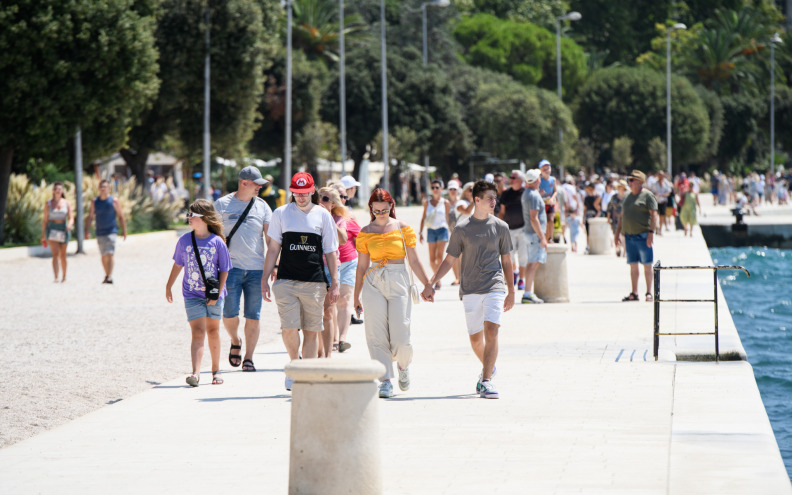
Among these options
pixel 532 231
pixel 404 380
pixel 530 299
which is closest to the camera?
pixel 404 380

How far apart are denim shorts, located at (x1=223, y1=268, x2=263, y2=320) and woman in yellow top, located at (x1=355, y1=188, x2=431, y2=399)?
1.28 metres

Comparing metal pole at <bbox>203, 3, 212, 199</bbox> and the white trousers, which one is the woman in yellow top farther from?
metal pole at <bbox>203, 3, 212, 199</bbox>

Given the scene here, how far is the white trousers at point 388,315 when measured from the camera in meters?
8.67

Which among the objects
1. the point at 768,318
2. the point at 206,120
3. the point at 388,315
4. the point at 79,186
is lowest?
the point at 768,318

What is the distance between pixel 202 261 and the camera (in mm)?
9125

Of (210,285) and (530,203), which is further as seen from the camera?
(530,203)

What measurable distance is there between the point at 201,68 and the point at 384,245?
30.2m

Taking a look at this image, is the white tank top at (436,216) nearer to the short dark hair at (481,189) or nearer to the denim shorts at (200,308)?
the denim shorts at (200,308)

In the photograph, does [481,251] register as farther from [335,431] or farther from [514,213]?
[514,213]

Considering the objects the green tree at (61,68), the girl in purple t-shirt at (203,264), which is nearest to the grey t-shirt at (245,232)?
the girl in purple t-shirt at (203,264)

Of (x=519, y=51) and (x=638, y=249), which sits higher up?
(x=519, y=51)

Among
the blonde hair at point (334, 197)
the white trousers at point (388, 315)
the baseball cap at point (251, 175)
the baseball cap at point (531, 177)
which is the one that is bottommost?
the white trousers at point (388, 315)

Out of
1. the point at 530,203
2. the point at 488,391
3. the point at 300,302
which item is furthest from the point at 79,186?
the point at 488,391

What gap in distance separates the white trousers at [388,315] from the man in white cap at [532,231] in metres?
6.16
